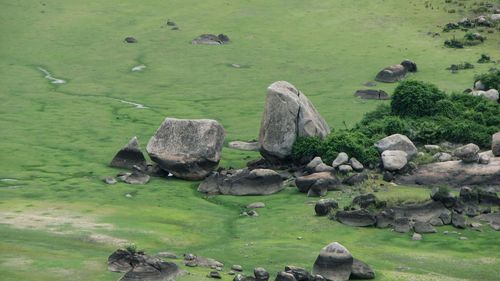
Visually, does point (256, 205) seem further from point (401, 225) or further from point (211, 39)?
point (211, 39)

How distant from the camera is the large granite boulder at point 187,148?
140ft

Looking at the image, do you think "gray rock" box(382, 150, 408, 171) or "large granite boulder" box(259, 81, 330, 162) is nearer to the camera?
"gray rock" box(382, 150, 408, 171)

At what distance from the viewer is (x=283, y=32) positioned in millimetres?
80625

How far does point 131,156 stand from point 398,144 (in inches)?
435

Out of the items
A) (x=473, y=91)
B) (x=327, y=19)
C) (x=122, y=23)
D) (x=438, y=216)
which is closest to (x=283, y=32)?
(x=327, y=19)

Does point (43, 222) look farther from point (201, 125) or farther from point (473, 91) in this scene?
point (473, 91)

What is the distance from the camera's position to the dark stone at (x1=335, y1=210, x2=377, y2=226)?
35375 mm

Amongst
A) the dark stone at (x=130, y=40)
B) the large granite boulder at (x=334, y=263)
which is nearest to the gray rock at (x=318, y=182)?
the large granite boulder at (x=334, y=263)

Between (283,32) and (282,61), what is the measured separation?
8.66m

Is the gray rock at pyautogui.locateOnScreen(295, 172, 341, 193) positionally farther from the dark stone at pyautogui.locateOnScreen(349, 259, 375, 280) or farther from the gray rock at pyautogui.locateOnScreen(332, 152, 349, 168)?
the dark stone at pyautogui.locateOnScreen(349, 259, 375, 280)

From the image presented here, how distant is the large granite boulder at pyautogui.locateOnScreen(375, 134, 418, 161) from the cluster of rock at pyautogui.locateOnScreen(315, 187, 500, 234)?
18.6ft

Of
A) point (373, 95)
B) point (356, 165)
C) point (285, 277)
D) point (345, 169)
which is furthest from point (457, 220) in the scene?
point (373, 95)

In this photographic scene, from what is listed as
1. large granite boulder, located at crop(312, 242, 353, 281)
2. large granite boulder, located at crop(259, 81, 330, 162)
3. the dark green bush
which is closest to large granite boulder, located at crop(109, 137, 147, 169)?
large granite boulder, located at crop(259, 81, 330, 162)

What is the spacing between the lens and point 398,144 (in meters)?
43.4
